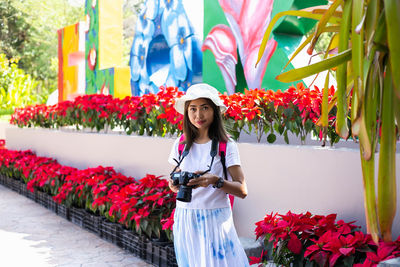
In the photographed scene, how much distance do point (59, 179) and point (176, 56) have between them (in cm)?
260

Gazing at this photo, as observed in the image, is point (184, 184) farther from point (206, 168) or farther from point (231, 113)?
point (231, 113)

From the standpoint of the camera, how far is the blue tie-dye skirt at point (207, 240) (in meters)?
2.69

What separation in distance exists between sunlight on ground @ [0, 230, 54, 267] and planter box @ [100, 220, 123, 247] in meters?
0.65

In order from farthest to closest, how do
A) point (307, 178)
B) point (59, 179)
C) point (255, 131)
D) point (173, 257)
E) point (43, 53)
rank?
1. point (43, 53)
2. point (59, 179)
3. point (255, 131)
4. point (173, 257)
5. point (307, 178)

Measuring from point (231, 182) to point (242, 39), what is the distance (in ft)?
12.2

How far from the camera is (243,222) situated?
4.11 meters

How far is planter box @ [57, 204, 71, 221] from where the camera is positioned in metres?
6.51

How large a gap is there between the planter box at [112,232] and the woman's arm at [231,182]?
2.67 metres

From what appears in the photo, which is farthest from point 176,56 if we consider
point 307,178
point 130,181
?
point 307,178

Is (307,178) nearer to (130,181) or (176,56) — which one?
(130,181)

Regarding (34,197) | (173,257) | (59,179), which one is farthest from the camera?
(34,197)

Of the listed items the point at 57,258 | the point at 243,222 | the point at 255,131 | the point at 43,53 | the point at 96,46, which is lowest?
the point at 57,258

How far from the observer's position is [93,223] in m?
5.78

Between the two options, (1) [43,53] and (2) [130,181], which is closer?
(2) [130,181]
